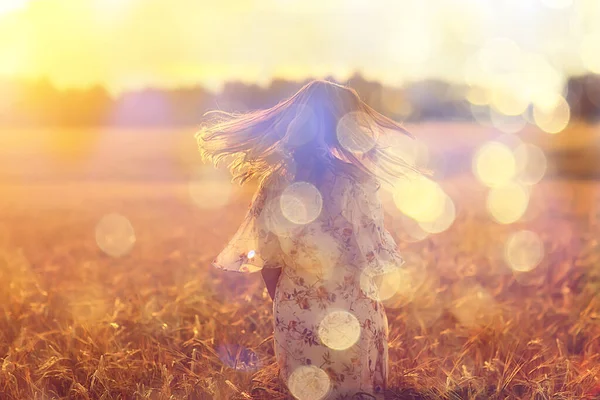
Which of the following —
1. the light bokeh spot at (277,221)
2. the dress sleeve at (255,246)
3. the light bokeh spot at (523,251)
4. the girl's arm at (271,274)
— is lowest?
the light bokeh spot at (523,251)

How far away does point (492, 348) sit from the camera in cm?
484

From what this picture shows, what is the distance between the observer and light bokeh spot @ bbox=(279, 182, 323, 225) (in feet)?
11.8

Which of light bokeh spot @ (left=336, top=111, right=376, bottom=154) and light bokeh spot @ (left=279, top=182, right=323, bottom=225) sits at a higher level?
light bokeh spot @ (left=336, top=111, right=376, bottom=154)

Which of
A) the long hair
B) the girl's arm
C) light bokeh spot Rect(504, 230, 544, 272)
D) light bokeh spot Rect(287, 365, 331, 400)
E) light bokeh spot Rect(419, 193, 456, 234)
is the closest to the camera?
the long hair

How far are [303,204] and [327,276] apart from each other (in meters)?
0.40

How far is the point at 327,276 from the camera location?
362 centimetres

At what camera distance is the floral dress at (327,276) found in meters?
3.61

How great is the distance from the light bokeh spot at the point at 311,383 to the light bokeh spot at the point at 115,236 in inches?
→ 211

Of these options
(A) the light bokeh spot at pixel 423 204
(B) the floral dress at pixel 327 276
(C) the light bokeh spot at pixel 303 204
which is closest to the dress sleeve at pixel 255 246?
(B) the floral dress at pixel 327 276

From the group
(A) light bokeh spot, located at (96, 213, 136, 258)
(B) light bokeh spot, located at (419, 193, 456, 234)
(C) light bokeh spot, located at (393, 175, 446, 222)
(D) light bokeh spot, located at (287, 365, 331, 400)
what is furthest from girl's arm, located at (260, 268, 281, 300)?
(B) light bokeh spot, located at (419, 193, 456, 234)

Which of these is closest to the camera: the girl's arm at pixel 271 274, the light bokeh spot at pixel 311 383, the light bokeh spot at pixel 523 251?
the light bokeh spot at pixel 311 383

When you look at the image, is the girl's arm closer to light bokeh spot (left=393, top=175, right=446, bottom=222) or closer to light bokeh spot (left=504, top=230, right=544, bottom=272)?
light bokeh spot (left=504, top=230, right=544, bottom=272)

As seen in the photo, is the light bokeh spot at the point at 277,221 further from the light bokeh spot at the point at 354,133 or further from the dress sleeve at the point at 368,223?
the light bokeh spot at the point at 354,133

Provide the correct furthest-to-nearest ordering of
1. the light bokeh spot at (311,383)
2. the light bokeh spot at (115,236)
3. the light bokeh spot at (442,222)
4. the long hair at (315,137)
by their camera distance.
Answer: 1. the light bokeh spot at (442,222)
2. the light bokeh spot at (115,236)
3. the light bokeh spot at (311,383)
4. the long hair at (315,137)
